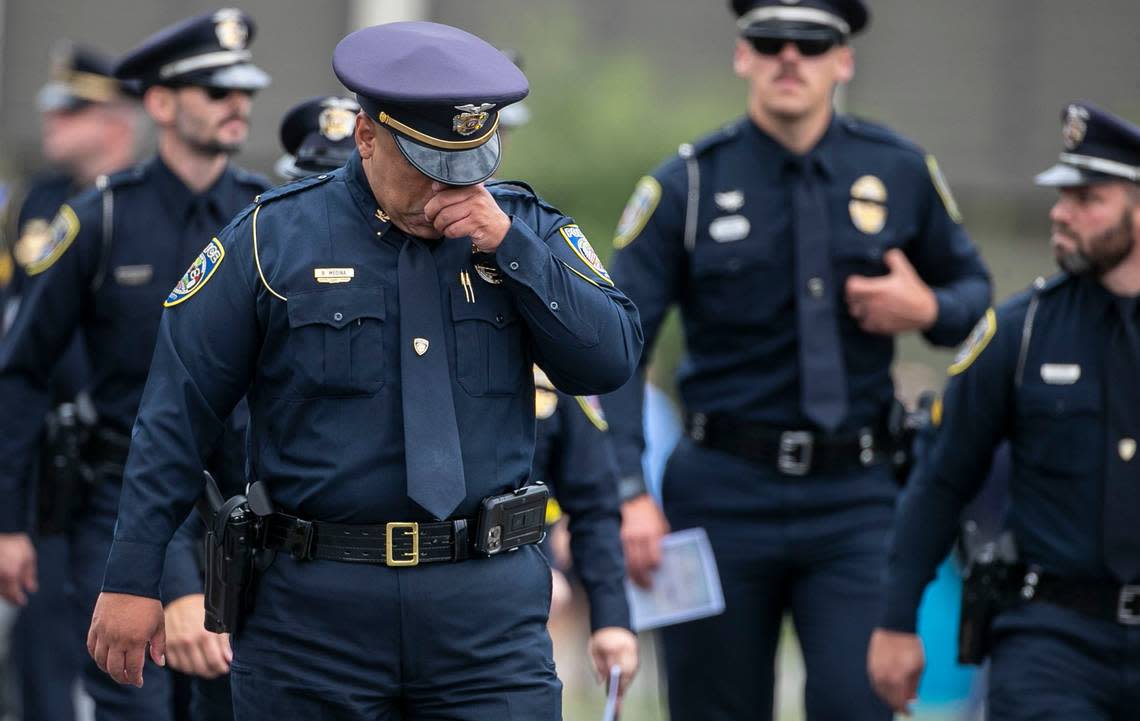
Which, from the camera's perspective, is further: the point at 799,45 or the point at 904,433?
the point at 904,433

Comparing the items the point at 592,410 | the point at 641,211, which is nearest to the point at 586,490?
the point at 592,410

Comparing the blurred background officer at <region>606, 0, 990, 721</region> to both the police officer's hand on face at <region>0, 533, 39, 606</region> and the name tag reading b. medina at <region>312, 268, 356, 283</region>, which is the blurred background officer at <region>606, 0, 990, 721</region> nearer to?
the police officer's hand on face at <region>0, 533, 39, 606</region>

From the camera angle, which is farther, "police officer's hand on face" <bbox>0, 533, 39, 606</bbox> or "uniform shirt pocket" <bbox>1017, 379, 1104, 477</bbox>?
"police officer's hand on face" <bbox>0, 533, 39, 606</bbox>

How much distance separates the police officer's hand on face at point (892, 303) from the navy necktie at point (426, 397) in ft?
8.40

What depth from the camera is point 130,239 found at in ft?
22.2

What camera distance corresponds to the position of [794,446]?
680 centimetres

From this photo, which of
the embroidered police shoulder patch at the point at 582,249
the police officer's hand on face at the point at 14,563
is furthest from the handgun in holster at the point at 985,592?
the police officer's hand on face at the point at 14,563

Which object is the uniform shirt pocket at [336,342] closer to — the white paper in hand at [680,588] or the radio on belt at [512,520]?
the radio on belt at [512,520]

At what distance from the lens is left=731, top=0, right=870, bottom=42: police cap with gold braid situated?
6.98 metres

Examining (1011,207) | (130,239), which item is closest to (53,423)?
(130,239)

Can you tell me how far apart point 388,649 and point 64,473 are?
8.72 ft

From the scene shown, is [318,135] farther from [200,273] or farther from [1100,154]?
[1100,154]

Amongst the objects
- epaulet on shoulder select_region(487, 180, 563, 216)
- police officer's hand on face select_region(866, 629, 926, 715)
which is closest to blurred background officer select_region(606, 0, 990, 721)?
police officer's hand on face select_region(866, 629, 926, 715)

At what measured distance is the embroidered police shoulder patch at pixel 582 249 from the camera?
15.7 ft
